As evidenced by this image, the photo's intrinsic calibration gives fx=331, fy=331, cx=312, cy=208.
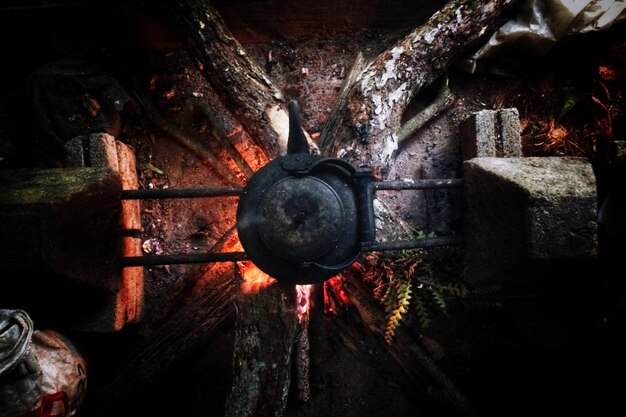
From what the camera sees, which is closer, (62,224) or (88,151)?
(62,224)

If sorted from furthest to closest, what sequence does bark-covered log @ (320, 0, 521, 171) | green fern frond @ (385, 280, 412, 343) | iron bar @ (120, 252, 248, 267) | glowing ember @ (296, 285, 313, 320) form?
glowing ember @ (296, 285, 313, 320), bark-covered log @ (320, 0, 521, 171), green fern frond @ (385, 280, 412, 343), iron bar @ (120, 252, 248, 267)

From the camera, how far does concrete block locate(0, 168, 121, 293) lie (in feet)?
5.92

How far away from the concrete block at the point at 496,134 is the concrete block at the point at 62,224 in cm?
288

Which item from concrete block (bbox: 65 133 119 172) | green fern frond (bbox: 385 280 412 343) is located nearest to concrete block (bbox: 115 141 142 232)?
concrete block (bbox: 65 133 119 172)

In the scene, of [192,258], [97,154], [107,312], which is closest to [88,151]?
[97,154]

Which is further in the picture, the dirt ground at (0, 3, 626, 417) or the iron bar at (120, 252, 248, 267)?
the dirt ground at (0, 3, 626, 417)

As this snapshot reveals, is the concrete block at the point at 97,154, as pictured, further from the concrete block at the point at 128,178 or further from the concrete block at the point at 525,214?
the concrete block at the point at 525,214

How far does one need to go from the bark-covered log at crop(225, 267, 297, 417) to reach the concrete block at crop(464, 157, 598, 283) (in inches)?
54.3

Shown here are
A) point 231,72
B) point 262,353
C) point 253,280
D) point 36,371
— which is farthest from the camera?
point 231,72

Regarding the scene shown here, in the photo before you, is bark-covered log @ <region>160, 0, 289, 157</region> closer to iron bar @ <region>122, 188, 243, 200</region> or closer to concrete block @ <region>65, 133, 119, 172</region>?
iron bar @ <region>122, 188, 243, 200</region>

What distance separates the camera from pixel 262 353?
7.52ft

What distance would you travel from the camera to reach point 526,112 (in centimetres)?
343

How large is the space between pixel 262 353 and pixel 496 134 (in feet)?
8.57

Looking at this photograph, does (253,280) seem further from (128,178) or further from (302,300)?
(128,178)
